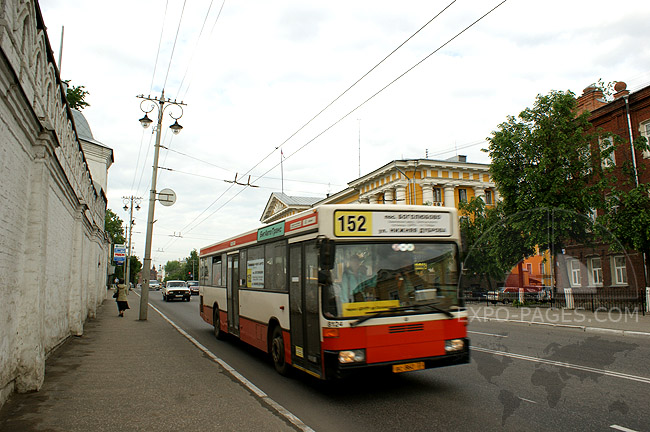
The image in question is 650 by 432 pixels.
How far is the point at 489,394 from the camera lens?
643 centimetres

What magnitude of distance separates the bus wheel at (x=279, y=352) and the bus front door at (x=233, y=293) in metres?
2.90

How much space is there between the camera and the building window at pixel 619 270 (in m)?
26.2

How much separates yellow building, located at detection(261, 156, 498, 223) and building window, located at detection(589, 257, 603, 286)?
41.0 feet

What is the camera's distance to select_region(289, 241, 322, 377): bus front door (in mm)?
6715

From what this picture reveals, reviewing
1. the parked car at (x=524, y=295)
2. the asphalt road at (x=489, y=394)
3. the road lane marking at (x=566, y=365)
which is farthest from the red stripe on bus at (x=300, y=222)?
the parked car at (x=524, y=295)

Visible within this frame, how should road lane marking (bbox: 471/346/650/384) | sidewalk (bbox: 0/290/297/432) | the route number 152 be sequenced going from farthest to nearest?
road lane marking (bbox: 471/346/650/384) < the route number 152 < sidewalk (bbox: 0/290/297/432)

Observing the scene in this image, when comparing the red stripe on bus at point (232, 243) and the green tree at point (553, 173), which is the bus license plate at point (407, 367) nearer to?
the red stripe on bus at point (232, 243)

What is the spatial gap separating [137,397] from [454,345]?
14.8ft

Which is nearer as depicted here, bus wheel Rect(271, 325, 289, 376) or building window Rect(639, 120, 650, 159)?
bus wheel Rect(271, 325, 289, 376)

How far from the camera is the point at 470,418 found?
5.42 meters

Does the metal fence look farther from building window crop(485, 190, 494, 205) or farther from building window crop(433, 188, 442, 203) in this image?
building window crop(485, 190, 494, 205)

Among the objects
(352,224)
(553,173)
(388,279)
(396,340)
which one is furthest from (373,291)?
(553,173)

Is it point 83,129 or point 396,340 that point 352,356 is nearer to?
point 396,340

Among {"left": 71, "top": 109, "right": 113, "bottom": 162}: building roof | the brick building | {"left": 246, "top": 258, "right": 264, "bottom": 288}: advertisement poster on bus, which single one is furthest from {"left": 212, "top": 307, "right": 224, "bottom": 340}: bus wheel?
{"left": 71, "top": 109, "right": 113, "bottom": 162}: building roof
